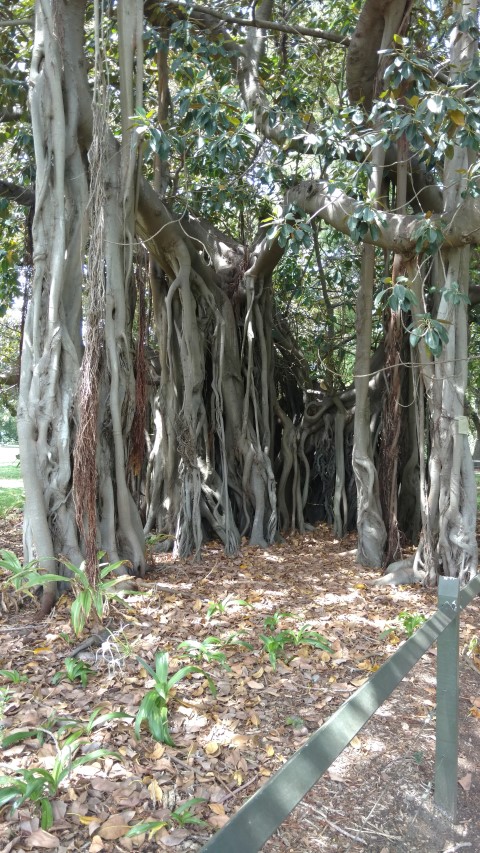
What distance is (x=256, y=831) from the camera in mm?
899

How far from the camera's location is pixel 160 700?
2.74 m

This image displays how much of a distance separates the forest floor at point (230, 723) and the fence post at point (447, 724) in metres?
0.05

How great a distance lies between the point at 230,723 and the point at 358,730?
1634 mm

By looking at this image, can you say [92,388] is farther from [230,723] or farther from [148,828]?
[148,828]

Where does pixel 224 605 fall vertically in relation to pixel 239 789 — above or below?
above

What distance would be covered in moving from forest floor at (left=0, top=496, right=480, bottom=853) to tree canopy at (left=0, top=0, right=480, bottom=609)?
0.70 meters

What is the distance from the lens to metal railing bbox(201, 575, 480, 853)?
90cm

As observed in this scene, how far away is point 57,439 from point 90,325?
717mm

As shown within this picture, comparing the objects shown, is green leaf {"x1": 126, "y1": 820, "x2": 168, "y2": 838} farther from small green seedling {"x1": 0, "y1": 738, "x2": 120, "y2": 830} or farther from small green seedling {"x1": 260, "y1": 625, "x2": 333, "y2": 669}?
small green seedling {"x1": 260, "y1": 625, "x2": 333, "y2": 669}

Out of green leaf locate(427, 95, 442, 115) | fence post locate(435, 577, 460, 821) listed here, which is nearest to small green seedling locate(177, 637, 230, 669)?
fence post locate(435, 577, 460, 821)

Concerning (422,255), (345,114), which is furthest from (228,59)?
(422,255)

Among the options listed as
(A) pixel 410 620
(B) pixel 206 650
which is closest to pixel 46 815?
(B) pixel 206 650

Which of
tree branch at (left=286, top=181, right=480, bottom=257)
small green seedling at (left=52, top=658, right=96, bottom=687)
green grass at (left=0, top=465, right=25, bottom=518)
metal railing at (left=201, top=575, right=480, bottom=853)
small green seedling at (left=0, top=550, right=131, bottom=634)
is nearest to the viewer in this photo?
metal railing at (left=201, top=575, right=480, bottom=853)

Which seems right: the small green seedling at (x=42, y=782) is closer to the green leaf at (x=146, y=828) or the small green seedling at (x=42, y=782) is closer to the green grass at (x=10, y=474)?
the green leaf at (x=146, y=828)
